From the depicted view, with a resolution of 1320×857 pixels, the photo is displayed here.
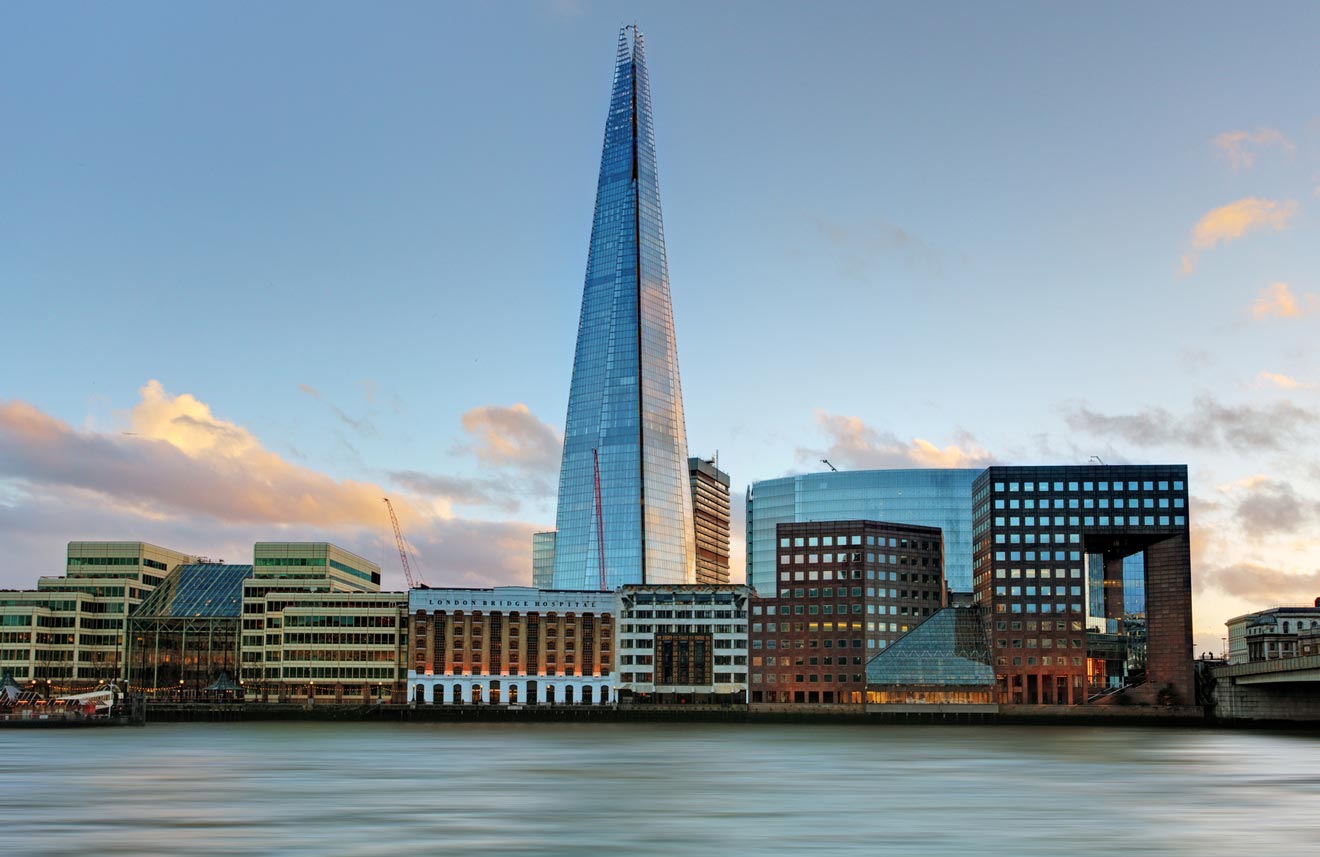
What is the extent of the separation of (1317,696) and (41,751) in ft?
516

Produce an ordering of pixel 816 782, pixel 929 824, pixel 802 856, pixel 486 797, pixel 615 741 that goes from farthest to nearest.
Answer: pixel 615 741 → pixel 816 782 → pixel 486 797 → pixel 929 824 → pixel 802 856

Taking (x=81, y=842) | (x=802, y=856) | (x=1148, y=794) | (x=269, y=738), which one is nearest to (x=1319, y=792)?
(x=1148, y=794)

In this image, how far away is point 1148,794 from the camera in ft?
238

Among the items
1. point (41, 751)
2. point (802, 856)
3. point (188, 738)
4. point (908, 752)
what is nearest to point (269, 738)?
point (188, 738)

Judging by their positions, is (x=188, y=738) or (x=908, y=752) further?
(x=188, y=738)

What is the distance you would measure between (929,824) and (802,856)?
11.9 metres

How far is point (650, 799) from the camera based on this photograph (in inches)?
2699

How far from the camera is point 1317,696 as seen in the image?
192625mm

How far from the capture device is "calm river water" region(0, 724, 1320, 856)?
51.2 m

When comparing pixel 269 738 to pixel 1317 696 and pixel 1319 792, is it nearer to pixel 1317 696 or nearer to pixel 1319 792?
pixel 1319 792

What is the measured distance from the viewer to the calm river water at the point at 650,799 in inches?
2014

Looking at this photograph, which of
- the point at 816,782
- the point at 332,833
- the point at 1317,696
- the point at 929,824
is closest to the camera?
the point at 332,833

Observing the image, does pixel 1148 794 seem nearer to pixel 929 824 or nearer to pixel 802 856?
pixel 929 824

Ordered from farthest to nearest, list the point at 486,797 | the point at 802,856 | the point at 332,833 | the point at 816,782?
the point at 816,782, the point at 486,797, the point at 332,833, the point at 802,856
